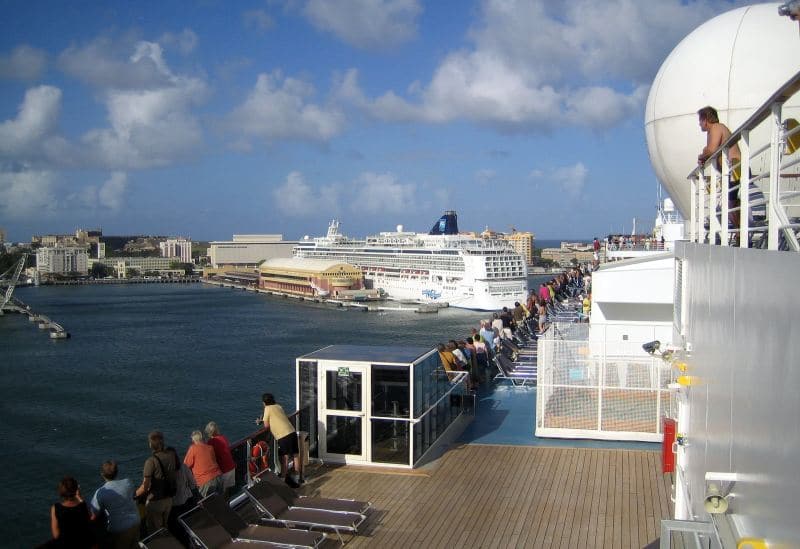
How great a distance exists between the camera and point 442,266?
56.6 meters

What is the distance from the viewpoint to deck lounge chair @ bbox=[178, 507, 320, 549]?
4.21 m

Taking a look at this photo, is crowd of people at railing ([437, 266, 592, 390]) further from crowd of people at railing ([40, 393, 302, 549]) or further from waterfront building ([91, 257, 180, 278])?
waterfront building ([91, 257, 180, 278])

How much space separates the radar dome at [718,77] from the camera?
22.7 feet

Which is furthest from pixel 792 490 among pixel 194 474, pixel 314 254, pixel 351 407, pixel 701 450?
pixel 314 254

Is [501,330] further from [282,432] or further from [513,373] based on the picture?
[282,432]

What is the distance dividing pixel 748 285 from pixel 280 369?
75.6 feet

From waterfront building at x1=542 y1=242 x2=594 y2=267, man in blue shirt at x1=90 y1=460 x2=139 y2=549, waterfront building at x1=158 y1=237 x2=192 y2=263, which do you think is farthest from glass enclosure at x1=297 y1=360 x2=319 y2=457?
waterfront building at x1=158 y1=237 x2=192 y2=263

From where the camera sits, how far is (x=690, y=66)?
7504 millimetres

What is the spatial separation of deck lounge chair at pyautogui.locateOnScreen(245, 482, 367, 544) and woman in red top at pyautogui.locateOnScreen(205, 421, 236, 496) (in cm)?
18

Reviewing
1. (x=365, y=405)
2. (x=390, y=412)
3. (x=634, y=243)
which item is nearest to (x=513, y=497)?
(x=390, y=412)

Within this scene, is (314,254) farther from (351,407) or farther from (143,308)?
(351,407)

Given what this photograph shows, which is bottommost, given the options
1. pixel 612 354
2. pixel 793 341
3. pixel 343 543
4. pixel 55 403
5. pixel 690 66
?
pixel 55 403

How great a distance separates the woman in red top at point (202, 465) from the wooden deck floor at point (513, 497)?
1.02m

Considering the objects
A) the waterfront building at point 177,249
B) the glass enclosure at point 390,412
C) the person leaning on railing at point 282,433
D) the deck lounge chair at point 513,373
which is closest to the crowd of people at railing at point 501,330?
the deck lounge chair at point 513,373
